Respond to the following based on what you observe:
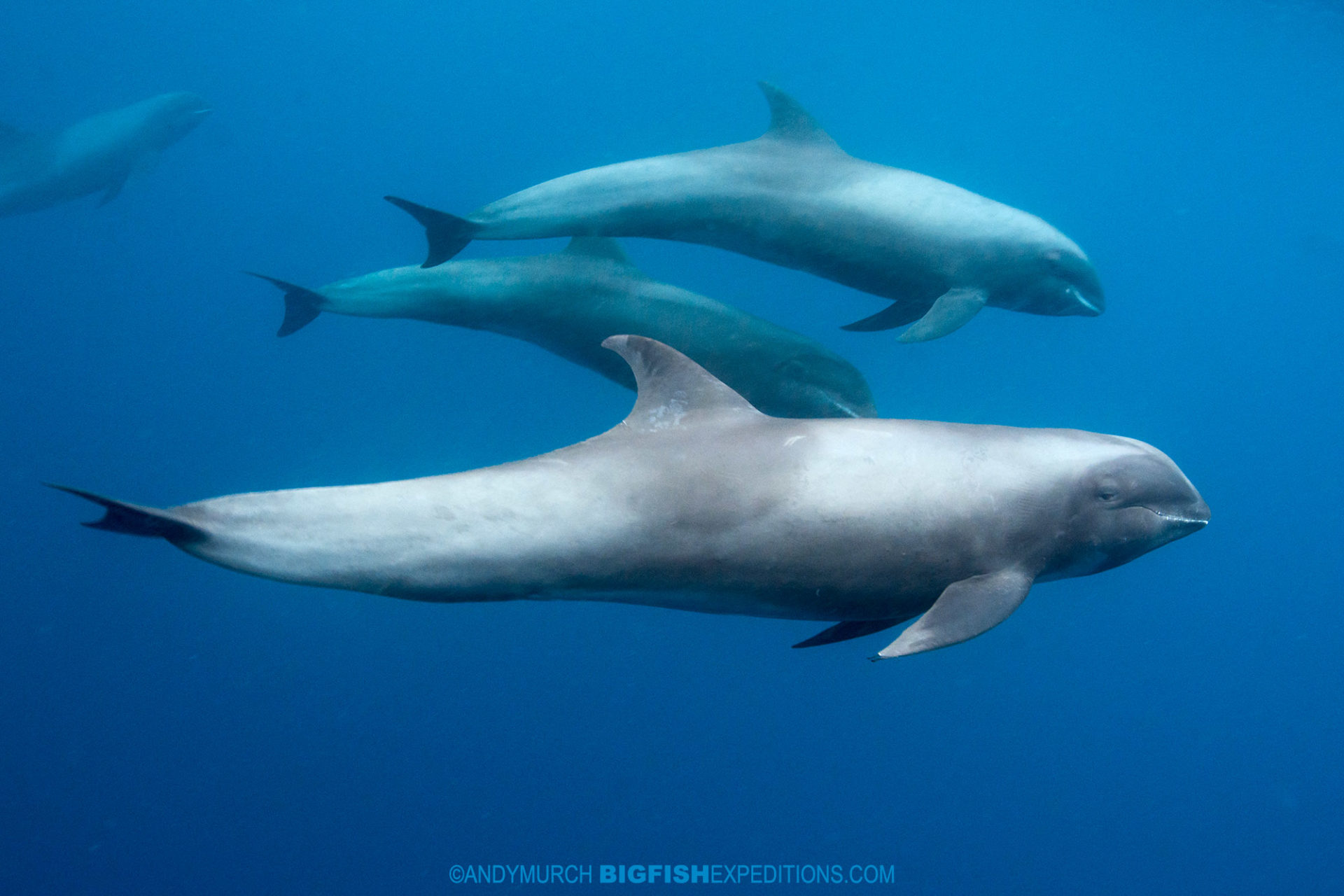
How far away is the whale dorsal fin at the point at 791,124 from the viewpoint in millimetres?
6078

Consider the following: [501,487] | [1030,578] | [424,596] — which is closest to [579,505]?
[501,487]

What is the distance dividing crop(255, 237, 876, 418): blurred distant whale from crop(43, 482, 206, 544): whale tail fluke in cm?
369

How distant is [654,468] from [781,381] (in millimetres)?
2960

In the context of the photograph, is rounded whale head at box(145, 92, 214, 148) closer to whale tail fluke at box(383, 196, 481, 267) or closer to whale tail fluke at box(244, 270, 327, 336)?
whale tail fluke at box(244, 270, 327, 336)

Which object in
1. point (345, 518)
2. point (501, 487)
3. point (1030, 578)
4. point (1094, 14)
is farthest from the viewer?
point (1094, 14)

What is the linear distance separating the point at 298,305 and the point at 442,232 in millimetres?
1891

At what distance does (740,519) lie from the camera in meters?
3.13

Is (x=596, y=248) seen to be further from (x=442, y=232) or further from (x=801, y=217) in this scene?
(x=801, y=217)

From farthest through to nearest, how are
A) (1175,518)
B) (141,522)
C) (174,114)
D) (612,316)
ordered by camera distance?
(174,114) → (612,316) → (1175,518) → (141,522)

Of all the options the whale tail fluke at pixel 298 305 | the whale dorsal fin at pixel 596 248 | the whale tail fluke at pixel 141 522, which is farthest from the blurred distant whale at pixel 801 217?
the whale tail fluke at pixel 141 522

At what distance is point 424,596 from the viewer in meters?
A: 2.90

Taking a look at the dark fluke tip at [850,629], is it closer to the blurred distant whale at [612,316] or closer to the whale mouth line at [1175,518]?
the whale mouth line at [1175,518]

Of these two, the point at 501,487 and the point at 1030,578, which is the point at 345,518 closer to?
the point at 501,487

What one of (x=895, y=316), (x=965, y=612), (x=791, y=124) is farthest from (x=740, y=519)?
(x=791, y=124)
